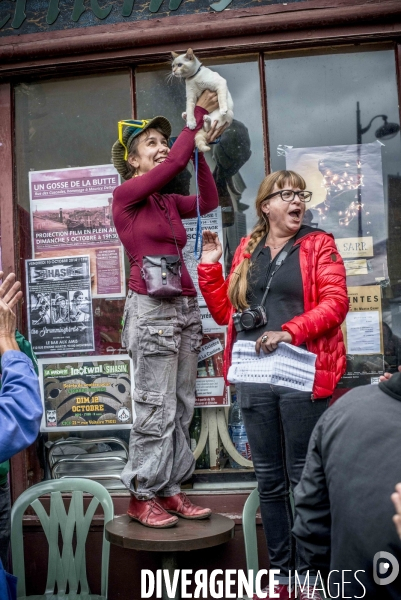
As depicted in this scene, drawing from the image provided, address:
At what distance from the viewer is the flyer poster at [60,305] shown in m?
4.55

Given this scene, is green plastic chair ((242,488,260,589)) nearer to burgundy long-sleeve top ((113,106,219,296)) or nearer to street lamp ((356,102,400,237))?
burgundy long-sleeve top ((113,106,219,296))

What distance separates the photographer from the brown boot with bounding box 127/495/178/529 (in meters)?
3.58

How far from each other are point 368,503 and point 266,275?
1.95 meters

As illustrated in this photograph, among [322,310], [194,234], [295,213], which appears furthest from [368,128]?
[322,310]

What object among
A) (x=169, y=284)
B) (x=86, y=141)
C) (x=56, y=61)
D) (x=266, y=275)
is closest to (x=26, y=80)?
(x=56, y=61)

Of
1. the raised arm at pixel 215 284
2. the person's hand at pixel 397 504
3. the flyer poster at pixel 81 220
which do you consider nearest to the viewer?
the person's hand at pixel 397 504

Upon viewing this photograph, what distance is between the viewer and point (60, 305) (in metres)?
4.57

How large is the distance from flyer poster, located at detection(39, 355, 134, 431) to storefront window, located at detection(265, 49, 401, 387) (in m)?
1.48

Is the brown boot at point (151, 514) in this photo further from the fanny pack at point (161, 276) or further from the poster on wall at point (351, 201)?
the poster on wall at point (351, 201)

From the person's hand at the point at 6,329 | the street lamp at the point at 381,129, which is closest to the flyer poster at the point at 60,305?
the street lamp at the point at 381,129

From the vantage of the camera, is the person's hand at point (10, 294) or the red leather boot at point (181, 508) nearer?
the person's hand at point (10, 294)

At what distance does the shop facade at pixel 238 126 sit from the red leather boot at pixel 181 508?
0.41m

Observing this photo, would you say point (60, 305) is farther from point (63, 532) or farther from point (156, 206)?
point (63, 532)

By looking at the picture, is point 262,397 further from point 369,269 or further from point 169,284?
point 369,269
